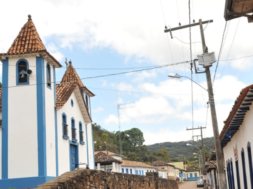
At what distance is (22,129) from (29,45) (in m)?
4.58

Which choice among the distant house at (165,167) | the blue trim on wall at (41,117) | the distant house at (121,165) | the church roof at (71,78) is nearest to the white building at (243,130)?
the blue trim on wall at (41,117)

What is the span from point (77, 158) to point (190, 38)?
12448mm

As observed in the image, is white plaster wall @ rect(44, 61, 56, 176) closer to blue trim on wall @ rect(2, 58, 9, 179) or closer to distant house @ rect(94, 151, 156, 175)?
blue trim on wall @ rect(2, 58, 9, 179)

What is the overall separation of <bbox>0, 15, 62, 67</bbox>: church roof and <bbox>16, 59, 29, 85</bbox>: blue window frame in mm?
590

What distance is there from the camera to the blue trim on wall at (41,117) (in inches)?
731

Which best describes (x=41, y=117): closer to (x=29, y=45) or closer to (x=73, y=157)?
(x=29, y=45)

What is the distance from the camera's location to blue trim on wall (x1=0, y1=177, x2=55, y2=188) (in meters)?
18.3

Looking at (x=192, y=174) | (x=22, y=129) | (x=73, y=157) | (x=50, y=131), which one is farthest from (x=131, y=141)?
(x=22, y=129)

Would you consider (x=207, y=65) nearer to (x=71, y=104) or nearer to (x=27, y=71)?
(x=27, y=71)

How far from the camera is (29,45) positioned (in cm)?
2027

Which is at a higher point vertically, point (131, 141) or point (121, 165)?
point (131, 141)

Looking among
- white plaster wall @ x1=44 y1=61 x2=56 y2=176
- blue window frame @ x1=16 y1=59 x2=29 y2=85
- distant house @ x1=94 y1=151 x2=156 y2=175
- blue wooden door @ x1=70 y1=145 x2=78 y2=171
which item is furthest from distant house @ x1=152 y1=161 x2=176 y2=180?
blue window frame @ x1=16 y1=59 x2=29 y2=85

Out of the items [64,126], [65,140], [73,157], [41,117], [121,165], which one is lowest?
[121,165]

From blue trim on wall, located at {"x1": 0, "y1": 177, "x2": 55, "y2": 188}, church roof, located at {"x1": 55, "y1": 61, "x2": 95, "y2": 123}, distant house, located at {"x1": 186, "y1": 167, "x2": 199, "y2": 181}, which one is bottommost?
distant house, located at {"x1": 186, "y1": 167, "x2": 199, "y2": 181}
